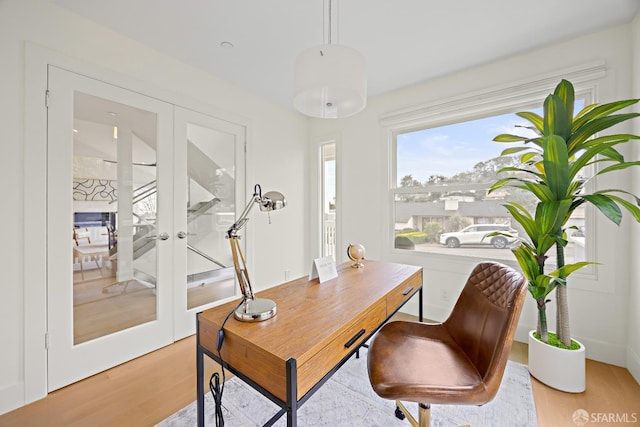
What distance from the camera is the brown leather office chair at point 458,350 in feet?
3.39

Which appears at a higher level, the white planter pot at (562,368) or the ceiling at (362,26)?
the ceiling at (362,26)

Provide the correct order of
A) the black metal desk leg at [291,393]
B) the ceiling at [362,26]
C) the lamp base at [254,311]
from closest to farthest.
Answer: the black metal desk leg at [291,393], the lamp base at [254,311], the ceiling at [362,26]

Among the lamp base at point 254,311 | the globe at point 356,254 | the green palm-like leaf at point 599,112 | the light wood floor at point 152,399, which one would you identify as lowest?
the light wood floor at point 152,399

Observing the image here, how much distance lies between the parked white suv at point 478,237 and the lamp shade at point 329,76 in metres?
1.90

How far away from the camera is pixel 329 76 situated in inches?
49.1

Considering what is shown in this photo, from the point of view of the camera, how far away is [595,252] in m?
2.04

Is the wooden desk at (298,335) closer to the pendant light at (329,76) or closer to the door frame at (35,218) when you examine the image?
the pendant light at (329,76)

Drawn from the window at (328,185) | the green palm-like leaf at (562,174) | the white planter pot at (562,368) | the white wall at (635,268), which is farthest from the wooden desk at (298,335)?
the window at (328,185)

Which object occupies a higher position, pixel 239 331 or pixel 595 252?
pixel 595 252

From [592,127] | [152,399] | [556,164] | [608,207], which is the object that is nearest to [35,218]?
[152,399]

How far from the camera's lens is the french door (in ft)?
5.82

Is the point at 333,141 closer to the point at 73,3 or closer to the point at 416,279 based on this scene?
the point at 416,279

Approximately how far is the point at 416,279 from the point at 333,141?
7.49 ft

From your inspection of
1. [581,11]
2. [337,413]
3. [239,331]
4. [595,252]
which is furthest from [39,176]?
[595,252]
